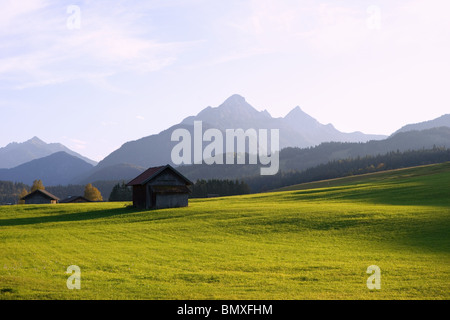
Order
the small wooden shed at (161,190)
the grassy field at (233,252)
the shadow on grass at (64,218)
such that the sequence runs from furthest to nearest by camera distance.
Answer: the small wooden shed at (161,190) → the shadow on grass at (64,218) → the grassy field at (233,252)

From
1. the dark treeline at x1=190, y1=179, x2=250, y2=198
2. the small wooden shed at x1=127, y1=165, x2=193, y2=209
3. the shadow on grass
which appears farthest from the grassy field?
the dark treeline at x1=190, y1=179, x2=250, y2=198

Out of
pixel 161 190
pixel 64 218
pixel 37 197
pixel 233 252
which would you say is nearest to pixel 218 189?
pixel 37 197

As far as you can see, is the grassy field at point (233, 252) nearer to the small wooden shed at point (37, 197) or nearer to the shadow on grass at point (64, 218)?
the shadow on grass at point (64, 218)

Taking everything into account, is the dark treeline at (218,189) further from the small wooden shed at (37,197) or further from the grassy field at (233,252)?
the grassy field at (233,252)

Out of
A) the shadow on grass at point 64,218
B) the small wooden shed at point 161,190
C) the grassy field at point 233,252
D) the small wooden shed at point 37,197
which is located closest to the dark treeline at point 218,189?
the small wooden shed at point 37,197

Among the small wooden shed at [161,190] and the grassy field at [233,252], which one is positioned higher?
the small wooden shed at [161,190]

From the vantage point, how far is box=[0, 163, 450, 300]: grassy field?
17.9m

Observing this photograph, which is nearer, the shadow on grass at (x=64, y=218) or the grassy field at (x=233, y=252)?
the grassy field at (x=233, y=252)

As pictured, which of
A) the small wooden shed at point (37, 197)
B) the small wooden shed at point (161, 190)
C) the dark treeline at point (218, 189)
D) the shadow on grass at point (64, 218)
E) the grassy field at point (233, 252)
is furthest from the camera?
the dark treeline at point (218, 189)

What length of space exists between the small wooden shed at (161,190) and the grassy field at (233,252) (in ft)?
18.3

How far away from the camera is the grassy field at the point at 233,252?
58.8 feet

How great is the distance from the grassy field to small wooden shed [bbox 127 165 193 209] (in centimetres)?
557

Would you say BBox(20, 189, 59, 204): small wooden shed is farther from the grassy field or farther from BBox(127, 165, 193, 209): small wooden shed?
BBox(127, 165, 193, 209): small wooden shed
